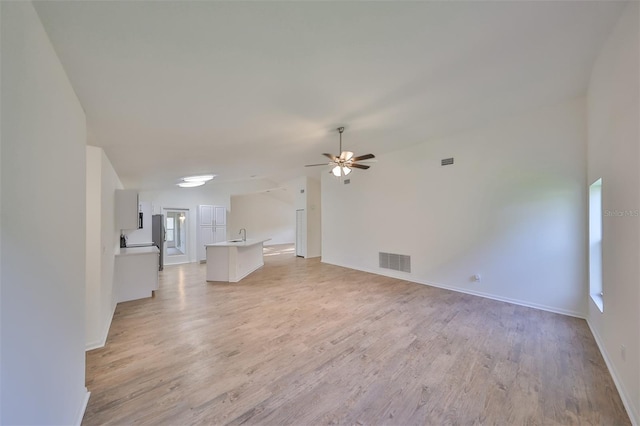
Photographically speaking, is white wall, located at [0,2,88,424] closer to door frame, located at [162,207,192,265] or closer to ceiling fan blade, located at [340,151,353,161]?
ceiling fan blade, located at [340,151,353,161]

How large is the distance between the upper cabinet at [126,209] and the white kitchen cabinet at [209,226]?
444 cm

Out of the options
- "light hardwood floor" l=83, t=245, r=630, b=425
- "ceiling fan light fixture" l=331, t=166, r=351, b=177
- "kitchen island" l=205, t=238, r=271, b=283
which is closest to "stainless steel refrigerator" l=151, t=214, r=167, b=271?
"kitchen island" l=205, t=238, r=271, b=283

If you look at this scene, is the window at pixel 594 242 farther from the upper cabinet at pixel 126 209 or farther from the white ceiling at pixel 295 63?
the upper cabinet at pixel 126 209

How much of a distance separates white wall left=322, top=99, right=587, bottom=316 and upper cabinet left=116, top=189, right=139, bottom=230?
5.27 m

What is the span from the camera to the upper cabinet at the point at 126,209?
420cm

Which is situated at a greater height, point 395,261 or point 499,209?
point 499,209

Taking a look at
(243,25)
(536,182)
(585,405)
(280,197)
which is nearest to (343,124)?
(243,25)

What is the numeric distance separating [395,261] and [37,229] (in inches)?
233

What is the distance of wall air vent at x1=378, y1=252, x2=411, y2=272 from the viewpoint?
578cm

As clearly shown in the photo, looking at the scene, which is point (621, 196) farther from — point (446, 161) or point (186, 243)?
point (186, 243)

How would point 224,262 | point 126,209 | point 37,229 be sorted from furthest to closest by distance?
point 224,262, point 126,209, point 37,229

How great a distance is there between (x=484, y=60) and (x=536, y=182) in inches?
103

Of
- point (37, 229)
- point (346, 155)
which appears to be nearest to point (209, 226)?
point (346, 155)

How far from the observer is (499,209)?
4336 mm
